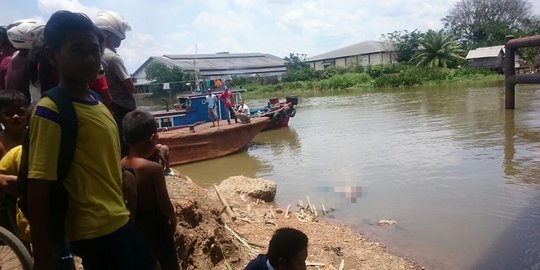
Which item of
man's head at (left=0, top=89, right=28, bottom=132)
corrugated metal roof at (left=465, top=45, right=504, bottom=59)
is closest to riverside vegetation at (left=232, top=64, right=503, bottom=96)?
corrugated metal roof at (left=465, top=45, right=504, bottom=59)

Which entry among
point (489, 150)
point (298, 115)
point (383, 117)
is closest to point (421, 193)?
point (489, 150)

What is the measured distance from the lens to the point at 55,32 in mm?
1746

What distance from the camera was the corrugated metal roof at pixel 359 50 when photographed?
178 ft

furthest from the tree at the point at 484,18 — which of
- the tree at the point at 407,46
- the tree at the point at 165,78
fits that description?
the tree at the point at 165,78

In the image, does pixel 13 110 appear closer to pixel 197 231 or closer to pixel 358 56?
pixel 197 231

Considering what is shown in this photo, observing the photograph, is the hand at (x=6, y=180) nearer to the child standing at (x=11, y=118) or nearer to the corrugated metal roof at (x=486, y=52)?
the child standing at (x=11, y=118)

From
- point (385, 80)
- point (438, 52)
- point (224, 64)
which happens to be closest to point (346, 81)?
point (385, 80)

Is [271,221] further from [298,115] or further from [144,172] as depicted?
[298,115]

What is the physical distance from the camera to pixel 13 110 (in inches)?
102

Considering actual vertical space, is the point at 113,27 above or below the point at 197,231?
above

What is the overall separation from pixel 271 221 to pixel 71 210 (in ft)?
14.1

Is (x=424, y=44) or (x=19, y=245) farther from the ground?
(x=424, y=44)

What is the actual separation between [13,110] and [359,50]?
57955mm

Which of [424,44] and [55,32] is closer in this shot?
[55,32]
